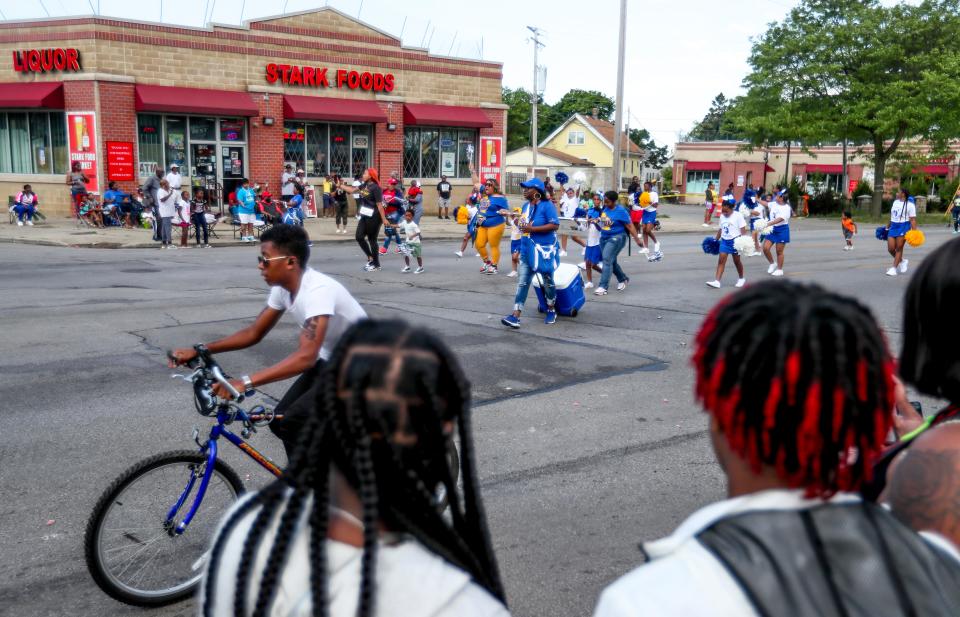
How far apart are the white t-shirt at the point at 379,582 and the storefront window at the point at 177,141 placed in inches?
1039

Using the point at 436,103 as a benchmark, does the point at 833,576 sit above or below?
below

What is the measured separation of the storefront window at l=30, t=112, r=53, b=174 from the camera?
25.7 meters

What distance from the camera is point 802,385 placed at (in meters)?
1.46

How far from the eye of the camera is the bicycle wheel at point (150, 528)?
13.1 ft

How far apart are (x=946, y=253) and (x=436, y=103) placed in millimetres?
30313

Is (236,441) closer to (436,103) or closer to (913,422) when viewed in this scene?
(913,422)

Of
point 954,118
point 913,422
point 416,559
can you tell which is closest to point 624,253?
point 913,422

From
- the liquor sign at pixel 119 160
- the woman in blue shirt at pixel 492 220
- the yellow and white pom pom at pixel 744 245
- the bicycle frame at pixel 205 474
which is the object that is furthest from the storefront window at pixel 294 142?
the bicycle frame at pixel 205 474

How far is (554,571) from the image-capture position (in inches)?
171

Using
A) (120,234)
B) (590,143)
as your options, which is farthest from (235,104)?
(590,143)

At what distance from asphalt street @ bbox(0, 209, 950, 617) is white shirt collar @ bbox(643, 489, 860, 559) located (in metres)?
1.79

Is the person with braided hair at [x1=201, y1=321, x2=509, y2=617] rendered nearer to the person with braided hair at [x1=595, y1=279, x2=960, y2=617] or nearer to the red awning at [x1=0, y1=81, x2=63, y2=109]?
the person with braided hair at [x1=595, y1=279, x2=960, y2=617]

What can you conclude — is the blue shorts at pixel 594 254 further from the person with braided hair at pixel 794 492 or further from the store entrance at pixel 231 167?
the store entrance at pixel 231 167

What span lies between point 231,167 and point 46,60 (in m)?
5.84
